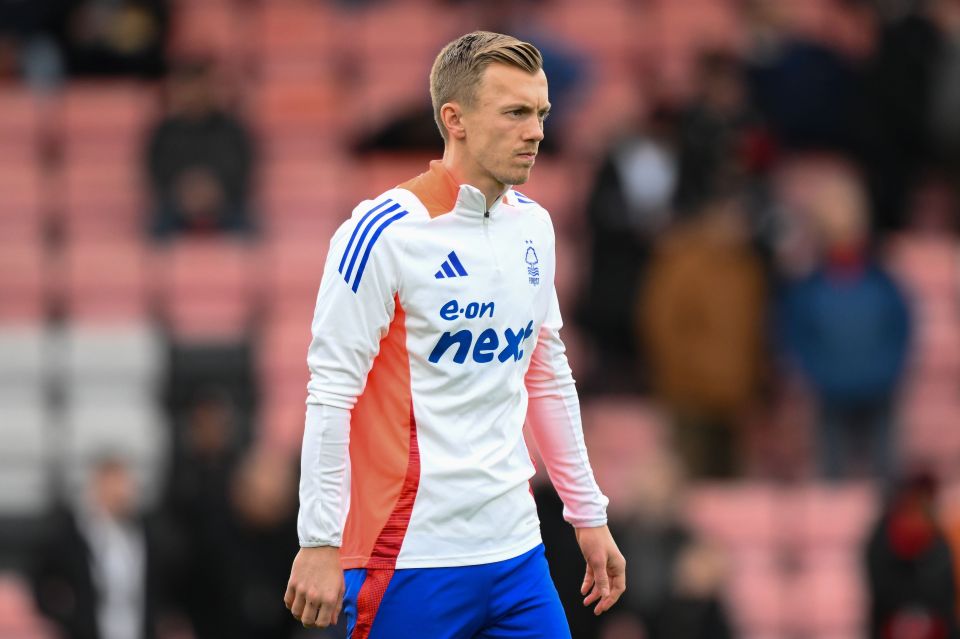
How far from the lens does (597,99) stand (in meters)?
11.9

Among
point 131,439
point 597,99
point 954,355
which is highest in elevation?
point 597,99

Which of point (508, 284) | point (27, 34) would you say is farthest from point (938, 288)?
point (508, 284)

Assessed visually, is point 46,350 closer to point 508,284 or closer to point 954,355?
point 954,355

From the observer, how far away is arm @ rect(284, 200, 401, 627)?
13.1 feet

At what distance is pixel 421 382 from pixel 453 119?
0.57 meters

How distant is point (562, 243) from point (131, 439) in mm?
2672

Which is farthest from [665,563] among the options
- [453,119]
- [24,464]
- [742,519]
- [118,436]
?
[453,119]

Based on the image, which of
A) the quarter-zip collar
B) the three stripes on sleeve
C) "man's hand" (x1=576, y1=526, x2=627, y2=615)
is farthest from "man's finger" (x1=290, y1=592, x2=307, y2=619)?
the quarter-zip collar

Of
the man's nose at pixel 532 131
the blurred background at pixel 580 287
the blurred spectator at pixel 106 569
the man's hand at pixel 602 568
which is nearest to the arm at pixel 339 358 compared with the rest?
the man's nose at pixel 532 131

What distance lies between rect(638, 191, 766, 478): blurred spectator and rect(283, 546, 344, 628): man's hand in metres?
6.41

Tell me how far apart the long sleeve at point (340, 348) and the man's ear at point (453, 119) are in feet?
0.88

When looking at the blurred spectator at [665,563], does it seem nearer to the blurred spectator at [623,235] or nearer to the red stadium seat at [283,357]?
the blurred spectator at [623,235]

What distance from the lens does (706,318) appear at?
10.2 m

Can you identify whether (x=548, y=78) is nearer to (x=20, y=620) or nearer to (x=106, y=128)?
(x=106, y=128)
